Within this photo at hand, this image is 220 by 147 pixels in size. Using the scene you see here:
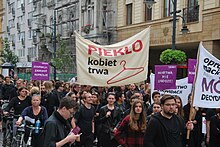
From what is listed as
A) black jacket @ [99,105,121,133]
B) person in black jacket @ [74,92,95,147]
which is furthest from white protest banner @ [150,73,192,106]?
person in black jacket @ [74,92,95,147]

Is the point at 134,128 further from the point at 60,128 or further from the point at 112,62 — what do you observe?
Result: the point at 112,62

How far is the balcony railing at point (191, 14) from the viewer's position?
24203mm

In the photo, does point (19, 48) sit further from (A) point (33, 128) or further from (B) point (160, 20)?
(A) point (33, 128)

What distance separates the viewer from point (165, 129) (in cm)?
579

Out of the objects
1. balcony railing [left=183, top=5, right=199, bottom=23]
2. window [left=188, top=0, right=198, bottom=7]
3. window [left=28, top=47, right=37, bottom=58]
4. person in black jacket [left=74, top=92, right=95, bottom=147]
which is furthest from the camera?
window [left=28, top=47, right=37, bottom=58]

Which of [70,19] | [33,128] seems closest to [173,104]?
[33,128]

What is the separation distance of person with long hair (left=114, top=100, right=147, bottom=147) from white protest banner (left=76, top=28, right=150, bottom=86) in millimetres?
1948

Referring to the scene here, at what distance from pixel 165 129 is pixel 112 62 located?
11.6 ft

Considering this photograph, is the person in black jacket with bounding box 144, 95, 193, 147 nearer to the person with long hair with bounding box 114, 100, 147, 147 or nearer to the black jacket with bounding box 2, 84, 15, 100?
the person with long hair with bounding box 114, 100, 147, 147

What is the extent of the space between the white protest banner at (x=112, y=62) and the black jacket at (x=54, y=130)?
3.61 m

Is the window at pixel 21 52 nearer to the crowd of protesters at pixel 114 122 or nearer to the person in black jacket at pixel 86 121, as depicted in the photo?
the crowd of protesters at pixel 114 122

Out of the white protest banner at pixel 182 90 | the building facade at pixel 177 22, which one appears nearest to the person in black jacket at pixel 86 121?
the white protest banner at pixel 182 90

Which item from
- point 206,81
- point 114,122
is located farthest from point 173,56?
point 206,81

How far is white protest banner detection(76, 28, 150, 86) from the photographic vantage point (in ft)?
29.2
